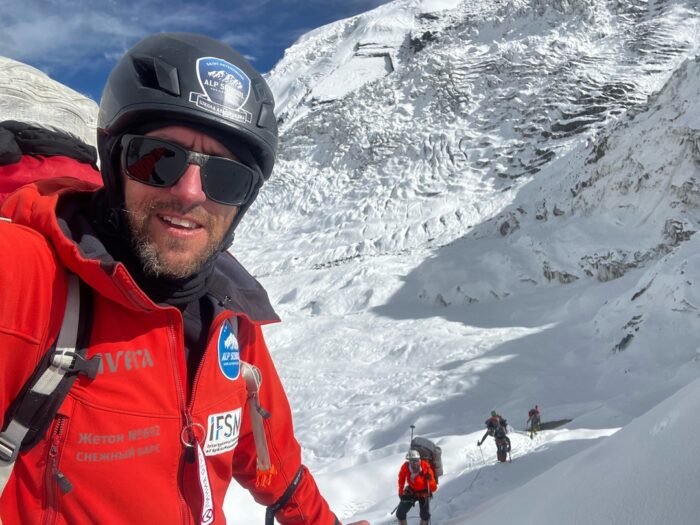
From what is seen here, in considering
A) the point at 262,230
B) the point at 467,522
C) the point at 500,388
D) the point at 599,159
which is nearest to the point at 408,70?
the point at 262,230

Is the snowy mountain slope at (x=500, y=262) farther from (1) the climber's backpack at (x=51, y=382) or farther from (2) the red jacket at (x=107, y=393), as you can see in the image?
(1) the climber's backpack at (x=51, y=382)

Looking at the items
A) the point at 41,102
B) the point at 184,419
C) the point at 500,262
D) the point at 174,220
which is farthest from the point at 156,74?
the point at 500,262

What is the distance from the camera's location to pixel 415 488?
20.0 ft

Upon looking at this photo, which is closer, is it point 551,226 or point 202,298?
point 202,298

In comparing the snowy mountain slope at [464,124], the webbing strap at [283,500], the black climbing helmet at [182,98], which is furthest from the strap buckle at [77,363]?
the snowy mountain slope at [464,124]

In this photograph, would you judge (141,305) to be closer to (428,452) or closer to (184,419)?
(184,419)

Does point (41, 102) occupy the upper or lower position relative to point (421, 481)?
upper

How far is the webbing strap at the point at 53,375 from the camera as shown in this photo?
111 centimetres

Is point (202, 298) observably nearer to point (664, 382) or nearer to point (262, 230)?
point (664, 382)

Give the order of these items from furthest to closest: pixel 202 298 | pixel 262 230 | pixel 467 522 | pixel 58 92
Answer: pixel 262 230, pixel 467 522, pixel 58 92, pixel 202 298

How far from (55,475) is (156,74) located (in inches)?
40.9

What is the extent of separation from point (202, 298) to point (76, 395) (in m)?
0.48

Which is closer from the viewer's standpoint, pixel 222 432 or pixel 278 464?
pixel 222 432

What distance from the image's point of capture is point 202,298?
1.63 m
